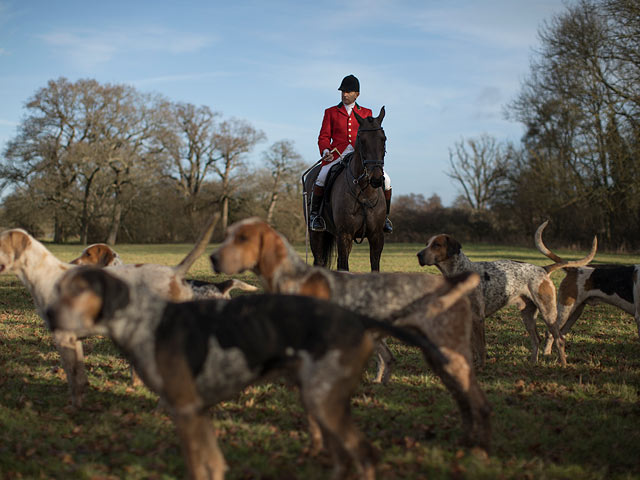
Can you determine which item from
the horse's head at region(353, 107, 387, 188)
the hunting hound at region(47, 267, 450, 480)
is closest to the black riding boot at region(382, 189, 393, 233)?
the horse's head at region(353, 107, 387, 188)

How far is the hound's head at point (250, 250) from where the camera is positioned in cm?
366

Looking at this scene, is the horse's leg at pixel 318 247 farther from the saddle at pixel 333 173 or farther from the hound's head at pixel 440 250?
the hound's head at pixel 440 250

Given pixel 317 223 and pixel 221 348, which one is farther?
→ pixel 317 223

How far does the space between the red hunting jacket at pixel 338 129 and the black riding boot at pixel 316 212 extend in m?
0.67

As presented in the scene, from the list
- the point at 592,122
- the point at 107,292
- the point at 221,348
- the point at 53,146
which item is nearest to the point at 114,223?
the point at 53,146

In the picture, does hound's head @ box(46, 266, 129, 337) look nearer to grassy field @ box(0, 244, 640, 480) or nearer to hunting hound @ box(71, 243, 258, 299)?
grassy field @ box(0, 244, 640, 480)

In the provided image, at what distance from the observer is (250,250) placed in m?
3.72

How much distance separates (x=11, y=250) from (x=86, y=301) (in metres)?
2.59

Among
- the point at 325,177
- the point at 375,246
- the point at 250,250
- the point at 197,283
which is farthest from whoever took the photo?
the point at 325,177

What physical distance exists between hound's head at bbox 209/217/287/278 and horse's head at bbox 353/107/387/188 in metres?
3.86

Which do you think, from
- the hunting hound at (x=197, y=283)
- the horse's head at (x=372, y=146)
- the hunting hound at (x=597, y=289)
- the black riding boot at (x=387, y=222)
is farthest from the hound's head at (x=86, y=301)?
the black riding boot at (x=387, y=222)

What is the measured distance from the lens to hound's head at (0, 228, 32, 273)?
4879 mm

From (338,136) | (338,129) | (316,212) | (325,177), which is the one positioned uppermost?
(338,129)

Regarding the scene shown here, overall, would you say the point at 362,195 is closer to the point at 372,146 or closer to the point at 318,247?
the point at 372,146
